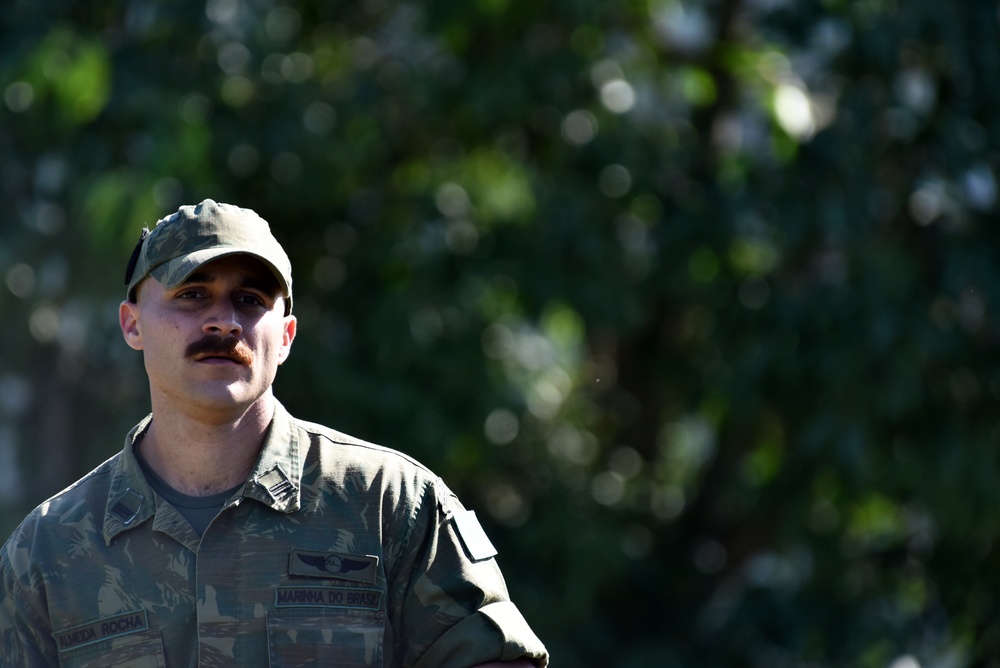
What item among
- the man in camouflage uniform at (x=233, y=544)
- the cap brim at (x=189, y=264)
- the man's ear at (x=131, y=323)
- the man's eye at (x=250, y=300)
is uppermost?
the cap brim at (x=189, y=264)

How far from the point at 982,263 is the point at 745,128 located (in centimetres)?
112

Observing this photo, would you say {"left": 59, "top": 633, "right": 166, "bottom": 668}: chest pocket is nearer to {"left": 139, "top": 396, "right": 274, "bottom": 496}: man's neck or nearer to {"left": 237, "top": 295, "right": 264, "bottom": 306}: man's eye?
{"left": 139, "top": 396, "right": 274, "bottom": 496}: man's neck

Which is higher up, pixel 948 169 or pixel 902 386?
pixel 948 169

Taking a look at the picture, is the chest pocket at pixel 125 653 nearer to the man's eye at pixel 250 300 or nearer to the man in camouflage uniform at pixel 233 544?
the man in camouflage uniform at pixel 233 544

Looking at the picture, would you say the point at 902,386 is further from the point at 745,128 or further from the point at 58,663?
the point at 58,663

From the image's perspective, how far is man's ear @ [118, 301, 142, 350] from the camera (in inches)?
95.2

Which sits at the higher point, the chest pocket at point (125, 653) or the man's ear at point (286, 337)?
the man's ear at point (286, 337)

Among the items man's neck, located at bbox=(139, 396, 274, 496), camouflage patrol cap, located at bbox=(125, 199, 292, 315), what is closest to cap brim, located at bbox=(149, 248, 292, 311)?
camouflage patrol cap, located at bbox=(125, 199, 292, 315)

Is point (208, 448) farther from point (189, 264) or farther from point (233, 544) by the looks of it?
point (189, 264)

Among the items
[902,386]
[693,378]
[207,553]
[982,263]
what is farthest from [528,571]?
[207,553]

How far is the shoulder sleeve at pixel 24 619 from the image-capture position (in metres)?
2.31

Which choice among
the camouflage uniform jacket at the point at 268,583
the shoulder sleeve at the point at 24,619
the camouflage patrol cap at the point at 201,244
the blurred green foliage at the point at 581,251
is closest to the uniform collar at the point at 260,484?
the camouflage uniform jacket at the point at 268,583

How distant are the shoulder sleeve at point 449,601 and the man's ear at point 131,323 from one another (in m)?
0.52

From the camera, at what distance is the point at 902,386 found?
537cm
